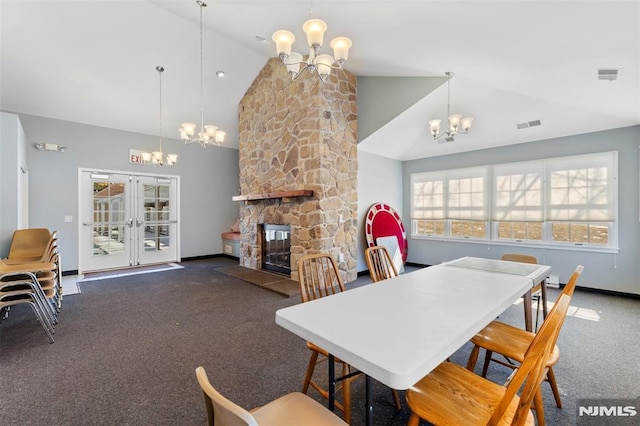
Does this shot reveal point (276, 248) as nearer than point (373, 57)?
No

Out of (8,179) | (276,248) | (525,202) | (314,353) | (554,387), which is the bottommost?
(554,387)

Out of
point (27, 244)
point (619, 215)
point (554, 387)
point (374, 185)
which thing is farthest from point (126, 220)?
point (619, 215)

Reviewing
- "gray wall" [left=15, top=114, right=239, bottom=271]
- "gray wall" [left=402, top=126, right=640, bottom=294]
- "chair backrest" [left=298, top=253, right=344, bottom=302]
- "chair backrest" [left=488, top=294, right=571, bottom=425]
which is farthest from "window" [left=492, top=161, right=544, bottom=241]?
"gray wall" [left=15, top=114, right=239, bottom=271]

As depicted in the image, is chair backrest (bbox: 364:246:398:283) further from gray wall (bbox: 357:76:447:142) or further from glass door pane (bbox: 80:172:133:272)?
glass door pane (bbox: 80:172:133:272)

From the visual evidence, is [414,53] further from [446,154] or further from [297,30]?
[446,154]

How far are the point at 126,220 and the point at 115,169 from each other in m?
1.11

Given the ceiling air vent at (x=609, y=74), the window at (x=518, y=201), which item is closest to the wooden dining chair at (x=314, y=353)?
the ceiling air vent at (x=609, y=74)

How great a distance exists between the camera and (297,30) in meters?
3.79

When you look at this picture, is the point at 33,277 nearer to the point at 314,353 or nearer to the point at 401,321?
the point at 314,353

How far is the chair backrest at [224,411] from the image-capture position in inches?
25.7

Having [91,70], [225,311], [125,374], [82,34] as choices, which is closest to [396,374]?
[125,374]

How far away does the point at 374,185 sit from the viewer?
5.71 meters

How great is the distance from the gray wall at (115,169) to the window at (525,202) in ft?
16.4

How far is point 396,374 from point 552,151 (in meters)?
→ 5.44
